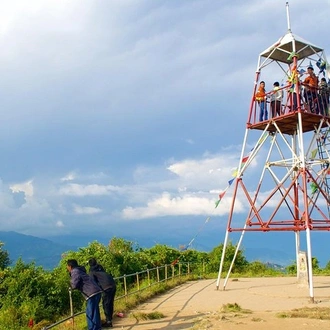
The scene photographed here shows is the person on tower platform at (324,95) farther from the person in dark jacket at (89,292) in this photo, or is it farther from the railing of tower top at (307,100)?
the person in dark jacket at (89,292)

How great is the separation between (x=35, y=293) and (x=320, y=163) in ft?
38.4

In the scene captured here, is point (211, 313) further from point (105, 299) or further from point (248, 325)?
point (105, 299)

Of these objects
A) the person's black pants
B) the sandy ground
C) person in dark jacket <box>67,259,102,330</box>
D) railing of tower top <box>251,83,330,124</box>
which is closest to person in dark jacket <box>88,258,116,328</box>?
the person's black pants

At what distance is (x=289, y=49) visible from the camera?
19422 millimetres

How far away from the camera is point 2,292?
16.8 meters

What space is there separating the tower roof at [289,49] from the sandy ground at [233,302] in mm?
8943

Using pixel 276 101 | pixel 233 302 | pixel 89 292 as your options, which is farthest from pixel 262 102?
pixel 89 292

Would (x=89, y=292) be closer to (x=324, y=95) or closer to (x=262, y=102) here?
(x=262, y=102)

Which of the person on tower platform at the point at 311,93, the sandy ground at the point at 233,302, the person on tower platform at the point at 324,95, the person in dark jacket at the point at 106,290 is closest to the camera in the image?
the sandy ground at the point at 233,302

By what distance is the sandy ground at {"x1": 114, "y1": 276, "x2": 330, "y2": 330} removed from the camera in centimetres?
1128

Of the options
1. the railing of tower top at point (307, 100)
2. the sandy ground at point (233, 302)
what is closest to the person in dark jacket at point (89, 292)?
the sandy ground at point (233, 302)

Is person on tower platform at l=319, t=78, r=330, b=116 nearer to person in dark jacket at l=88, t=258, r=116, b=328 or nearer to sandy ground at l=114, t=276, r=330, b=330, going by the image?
sandy ground at l=114, t=276, r=330, b=330

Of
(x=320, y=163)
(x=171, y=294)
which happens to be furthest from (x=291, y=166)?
(x=171, y=294)

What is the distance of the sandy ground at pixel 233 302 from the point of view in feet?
37.0
